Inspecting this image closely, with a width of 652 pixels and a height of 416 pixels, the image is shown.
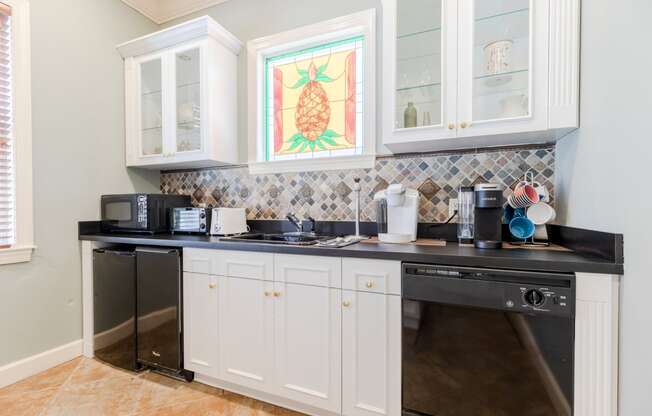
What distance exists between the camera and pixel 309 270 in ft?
5.20

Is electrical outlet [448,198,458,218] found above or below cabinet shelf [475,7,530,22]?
below

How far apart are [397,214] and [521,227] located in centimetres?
65

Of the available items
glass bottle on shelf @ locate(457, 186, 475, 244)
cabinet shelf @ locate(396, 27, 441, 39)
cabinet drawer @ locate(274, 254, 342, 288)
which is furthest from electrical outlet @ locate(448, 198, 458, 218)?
cabinet shelf @ locate(396, 27, 441, 39)

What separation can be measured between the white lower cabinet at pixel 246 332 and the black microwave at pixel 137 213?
93 cm

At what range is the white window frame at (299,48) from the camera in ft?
6.90

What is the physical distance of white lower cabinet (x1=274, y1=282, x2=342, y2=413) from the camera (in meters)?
1.53

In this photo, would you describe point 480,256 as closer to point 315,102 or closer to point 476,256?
point 476,256

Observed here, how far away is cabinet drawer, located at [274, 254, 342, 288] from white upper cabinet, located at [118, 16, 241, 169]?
114 cm

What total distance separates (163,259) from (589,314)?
7.03 ft

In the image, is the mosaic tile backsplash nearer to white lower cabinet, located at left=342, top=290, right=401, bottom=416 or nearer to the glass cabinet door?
the glass cabinet door

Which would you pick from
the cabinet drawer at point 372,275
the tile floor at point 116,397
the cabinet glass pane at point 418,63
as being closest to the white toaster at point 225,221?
the tile floor at point 116,397

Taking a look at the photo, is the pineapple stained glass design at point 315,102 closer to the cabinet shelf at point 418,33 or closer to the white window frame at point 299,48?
the white window frame at point 299,48

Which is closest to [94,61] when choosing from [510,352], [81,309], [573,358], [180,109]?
[180,109]

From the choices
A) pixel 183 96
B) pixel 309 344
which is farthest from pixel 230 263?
pixel 183 96
